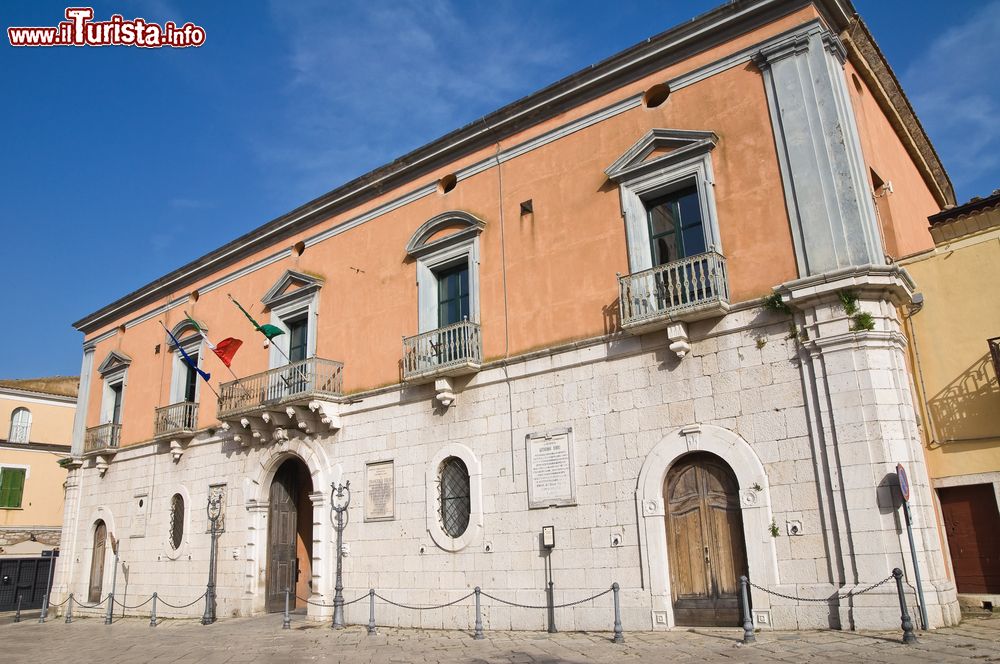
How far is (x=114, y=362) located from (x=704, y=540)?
2076 centimetres

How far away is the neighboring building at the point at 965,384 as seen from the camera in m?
10.8

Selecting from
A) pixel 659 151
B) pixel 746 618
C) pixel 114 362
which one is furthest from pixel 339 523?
pixel 114 362

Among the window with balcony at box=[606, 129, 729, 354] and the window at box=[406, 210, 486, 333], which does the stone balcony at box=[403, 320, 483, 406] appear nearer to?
the window at box=[406, 210, 486, 333]

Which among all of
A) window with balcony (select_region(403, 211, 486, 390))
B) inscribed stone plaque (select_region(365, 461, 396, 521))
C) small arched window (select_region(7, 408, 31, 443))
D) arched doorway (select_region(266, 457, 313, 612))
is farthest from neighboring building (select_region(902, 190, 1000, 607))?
small arched window (select_region(7, 408, 31, 443))

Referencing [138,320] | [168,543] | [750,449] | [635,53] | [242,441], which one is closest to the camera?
[750,449]

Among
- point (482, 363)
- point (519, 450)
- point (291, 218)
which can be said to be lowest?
point (519, 450)

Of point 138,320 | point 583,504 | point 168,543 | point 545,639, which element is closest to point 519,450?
point 583,504

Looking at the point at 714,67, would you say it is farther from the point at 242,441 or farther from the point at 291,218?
the point at 242,441

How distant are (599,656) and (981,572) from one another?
5877 millimetres

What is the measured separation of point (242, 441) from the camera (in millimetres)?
18406

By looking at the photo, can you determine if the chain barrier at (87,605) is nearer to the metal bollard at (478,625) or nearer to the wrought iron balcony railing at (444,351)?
the wrought iron balcony railing at (444,351)

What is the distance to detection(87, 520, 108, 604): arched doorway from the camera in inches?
876

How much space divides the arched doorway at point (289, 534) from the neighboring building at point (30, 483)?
15137 mm

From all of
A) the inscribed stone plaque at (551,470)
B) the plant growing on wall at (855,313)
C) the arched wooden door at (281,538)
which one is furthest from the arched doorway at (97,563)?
the plant growing on wall at (855,313)
